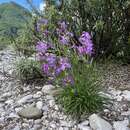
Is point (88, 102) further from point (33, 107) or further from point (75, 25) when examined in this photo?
point (75, 25)

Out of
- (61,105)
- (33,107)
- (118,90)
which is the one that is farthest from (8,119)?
(118,90)

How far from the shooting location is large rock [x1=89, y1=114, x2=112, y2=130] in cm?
616

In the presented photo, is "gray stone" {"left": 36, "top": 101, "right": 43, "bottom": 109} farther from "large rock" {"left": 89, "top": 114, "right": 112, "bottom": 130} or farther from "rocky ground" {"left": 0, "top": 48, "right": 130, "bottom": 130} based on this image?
"large rock" {"left": 89, "top": 114, "right": 112, "bottom": 130}

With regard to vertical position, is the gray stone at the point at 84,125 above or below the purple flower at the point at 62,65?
below

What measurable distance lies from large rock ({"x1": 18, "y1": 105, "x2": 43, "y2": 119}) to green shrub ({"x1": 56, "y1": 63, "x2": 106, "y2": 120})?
16.7 inches

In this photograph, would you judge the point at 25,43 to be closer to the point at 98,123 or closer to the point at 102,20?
the point at 102,20

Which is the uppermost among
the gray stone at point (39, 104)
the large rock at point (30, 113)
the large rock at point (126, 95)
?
the large rock at point (126, 95)

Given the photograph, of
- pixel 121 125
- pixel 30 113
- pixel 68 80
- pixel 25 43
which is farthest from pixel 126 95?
pixel 25 43

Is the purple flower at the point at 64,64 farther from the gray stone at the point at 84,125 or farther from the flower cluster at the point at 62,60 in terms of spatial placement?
the gray stone at the point at 84,125

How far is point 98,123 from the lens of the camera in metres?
6.19

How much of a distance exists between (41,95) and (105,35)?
2.47 metres

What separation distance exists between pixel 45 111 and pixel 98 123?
1030 millimetres

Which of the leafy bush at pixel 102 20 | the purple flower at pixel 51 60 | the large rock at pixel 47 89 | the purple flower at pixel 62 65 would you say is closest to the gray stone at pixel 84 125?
the purple flower at pixel 62 65

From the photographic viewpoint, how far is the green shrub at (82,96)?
6.48m
